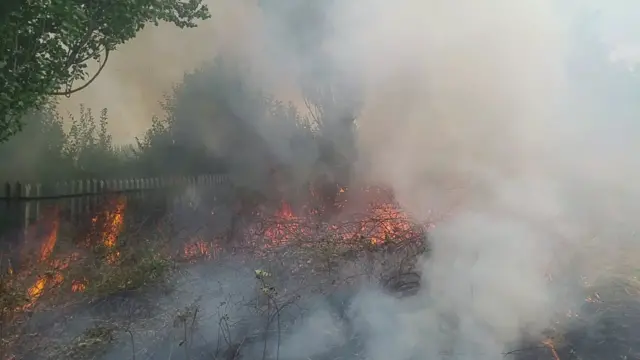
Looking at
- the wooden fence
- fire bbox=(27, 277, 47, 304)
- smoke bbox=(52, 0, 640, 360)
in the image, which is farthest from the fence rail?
smoke bbox=(52, 0, 640, 360)

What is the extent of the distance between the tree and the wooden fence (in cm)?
83

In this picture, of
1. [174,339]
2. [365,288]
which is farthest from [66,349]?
[365,288]

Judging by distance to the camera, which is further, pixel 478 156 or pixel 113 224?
pixel 113 224

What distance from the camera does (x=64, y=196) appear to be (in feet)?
18.8

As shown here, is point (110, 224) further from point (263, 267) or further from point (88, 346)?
point (88, 346)

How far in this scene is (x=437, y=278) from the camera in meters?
4.43

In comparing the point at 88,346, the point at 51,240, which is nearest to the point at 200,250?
the point at 51,240

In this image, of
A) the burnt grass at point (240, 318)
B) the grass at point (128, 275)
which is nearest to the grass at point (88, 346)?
the burnt grass at point (240, 318)

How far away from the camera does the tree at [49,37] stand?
429 cm

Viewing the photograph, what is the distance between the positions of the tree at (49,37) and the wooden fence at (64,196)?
831 mm

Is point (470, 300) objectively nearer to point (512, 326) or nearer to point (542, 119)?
point (512, 326)

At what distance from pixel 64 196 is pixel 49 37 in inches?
74.8

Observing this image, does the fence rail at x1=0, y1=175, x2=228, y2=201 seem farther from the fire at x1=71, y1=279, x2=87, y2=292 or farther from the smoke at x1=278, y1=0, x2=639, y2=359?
the smoke at x1=278, y1=0, x2=639, y2=359

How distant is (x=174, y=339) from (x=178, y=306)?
57 centimetres
